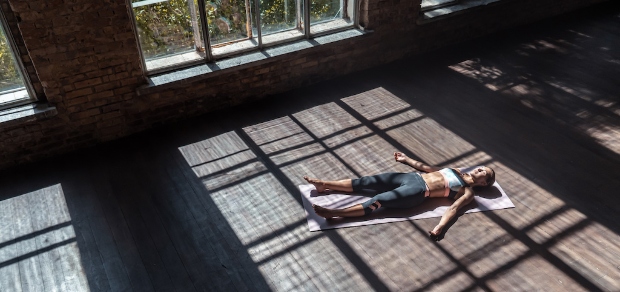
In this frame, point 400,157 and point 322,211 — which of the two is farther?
point 400,157

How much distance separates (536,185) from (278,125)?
2.49 m

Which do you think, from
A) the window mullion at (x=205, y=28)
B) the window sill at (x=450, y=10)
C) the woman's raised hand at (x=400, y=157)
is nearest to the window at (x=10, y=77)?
the window mullion at (x=205, y=28)

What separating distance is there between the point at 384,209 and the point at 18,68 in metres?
3.34

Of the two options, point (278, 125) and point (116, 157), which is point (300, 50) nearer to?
point (278, 125)

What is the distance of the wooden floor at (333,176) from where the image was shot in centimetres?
354

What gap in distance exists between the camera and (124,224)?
3951mm

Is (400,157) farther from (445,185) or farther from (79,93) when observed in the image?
(79,93)

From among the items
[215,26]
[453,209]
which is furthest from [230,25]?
[453,209]

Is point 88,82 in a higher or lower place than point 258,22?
lower

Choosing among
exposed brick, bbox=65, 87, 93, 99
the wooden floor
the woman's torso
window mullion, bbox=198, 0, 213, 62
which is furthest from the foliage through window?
the woman's torso

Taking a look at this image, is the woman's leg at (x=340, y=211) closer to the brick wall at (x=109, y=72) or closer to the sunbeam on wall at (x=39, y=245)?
the sunbeam on wall at (x=39, y=245)

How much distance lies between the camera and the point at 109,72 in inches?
180

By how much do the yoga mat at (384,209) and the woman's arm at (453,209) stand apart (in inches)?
3.0

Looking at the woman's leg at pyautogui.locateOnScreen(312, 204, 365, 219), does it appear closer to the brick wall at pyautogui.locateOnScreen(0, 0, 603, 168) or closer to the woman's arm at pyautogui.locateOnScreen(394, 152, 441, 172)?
the woman's arm at pyautogui.locateOnScreen(394, 152, 441, 172)
